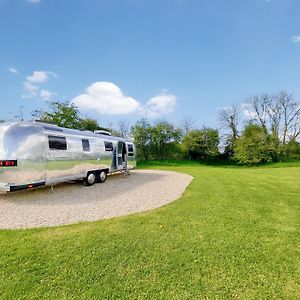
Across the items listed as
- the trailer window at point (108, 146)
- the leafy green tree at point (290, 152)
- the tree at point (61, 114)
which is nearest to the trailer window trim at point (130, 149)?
the trailer window at point (108, 146)

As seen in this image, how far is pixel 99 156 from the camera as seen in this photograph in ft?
35.9

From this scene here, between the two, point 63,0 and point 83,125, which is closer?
point 63,0

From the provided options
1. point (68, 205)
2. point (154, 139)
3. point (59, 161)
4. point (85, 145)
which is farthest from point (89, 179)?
point (154, 139)

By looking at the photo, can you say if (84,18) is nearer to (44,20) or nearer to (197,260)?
(44,20)

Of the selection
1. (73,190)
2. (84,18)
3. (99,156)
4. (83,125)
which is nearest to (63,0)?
(84,18)

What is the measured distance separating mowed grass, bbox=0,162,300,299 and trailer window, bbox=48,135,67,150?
3836 millimetres

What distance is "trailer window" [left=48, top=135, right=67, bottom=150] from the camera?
7879mm

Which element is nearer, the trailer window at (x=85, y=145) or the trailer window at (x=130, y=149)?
the trailer window at (x=85, y=145)

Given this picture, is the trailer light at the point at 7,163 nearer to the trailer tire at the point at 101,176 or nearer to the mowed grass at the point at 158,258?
the mowed grass at the point at 158,258

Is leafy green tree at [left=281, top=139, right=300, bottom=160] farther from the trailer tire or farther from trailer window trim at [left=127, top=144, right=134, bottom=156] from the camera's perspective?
the trailer tire

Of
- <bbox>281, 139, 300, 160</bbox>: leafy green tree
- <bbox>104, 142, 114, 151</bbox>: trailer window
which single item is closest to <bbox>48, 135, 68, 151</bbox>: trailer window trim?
<bbox>104, 142, 114, 151</bbox>: trailer window

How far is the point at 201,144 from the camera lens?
38.2 metres

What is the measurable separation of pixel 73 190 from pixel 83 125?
1884 cm

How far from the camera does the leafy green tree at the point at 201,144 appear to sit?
3788cm
